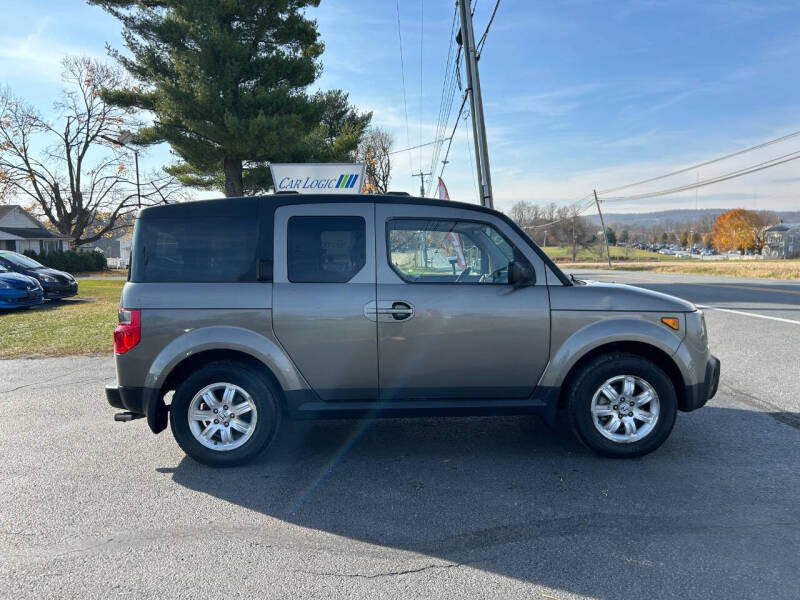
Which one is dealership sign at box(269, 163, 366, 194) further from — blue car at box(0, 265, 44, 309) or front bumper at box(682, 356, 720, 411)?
blue car at box(0, 265, 44, 309)

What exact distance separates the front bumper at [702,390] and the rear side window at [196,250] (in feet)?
11.2

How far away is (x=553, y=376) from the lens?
167 inches

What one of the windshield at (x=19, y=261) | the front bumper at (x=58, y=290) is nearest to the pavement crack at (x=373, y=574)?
the front bumper at (x=58, y=290)

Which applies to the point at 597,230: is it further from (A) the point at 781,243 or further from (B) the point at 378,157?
(B) the point at 378,157

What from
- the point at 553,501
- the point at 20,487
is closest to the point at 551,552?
the point at 553,501

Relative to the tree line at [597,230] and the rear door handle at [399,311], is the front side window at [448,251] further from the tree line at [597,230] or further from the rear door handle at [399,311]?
the tree line at [597,230]

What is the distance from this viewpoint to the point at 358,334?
4145mm

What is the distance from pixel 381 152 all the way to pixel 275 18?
3374 cm

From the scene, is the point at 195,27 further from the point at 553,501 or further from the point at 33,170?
the point at 33,170

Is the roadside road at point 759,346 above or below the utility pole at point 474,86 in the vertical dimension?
below

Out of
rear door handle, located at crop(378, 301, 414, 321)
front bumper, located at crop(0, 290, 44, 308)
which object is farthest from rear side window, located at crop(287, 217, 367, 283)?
front bumper, located at crop(0, 290, 44, 308)

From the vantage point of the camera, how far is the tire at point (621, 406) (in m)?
4.23

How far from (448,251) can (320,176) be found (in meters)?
6.73

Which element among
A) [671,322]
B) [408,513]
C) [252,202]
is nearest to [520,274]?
[671,322]
